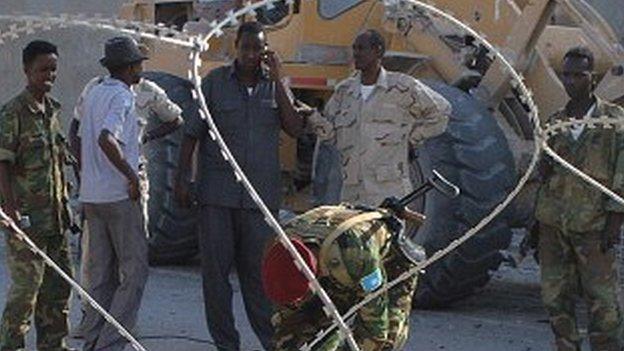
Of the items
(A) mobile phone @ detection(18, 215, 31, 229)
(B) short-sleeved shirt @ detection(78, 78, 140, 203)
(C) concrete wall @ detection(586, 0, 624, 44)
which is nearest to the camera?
(A) mobile phone @ detection(18, 215, 31, 229)

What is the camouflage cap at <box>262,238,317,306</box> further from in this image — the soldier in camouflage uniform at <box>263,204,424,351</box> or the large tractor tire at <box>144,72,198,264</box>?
the large tractor tire at <box>144,72,198,264</box>

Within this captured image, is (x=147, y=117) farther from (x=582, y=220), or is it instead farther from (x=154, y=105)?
(x=582, y=220)

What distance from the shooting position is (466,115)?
905 centimetres

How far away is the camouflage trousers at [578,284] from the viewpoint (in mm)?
7207

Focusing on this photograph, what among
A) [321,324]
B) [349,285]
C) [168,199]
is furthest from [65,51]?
[349,285]

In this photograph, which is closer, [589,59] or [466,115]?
[589,59]

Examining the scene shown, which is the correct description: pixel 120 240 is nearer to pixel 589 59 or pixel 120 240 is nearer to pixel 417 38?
pixel 589 59

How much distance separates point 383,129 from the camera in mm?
7480

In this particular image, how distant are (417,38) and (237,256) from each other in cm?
292

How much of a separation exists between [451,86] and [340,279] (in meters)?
4.56

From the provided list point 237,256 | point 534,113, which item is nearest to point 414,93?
point 237,256

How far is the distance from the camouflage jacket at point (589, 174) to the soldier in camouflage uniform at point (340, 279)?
198cm

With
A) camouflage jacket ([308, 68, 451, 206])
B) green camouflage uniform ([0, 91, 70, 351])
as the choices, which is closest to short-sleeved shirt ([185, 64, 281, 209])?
camouflage jacket ([308, 68, 451, 206])

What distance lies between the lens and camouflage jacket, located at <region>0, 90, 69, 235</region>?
7148 mm
